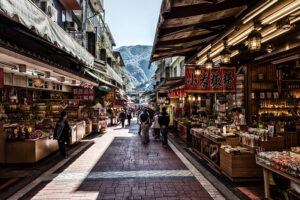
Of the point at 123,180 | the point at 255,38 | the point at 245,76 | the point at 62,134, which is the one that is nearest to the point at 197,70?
the point at 255,38

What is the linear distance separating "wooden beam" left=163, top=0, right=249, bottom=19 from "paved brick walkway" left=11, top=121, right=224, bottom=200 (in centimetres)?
462

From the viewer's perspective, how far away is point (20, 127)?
710 cm

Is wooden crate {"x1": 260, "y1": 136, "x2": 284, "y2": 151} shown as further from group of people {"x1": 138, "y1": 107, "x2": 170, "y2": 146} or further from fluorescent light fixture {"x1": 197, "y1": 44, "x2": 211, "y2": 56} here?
group of people {"x1": 138, "y1": 107, "x2": 170, "y2": 146}

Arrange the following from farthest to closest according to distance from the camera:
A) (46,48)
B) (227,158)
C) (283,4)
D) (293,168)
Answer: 1. (46,48)
2. (227,158)
3. (283,4)
4. (293,168)

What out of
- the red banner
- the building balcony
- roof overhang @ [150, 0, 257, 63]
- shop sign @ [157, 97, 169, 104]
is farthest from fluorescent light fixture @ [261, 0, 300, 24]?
the building balcony

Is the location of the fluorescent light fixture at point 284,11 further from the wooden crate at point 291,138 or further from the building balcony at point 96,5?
the building balcony at point 96,5

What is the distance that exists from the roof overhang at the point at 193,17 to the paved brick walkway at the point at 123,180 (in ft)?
14.6

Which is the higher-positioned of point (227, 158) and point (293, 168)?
point (293, 168)

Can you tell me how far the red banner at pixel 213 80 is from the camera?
7.92 metres

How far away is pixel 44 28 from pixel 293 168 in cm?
699

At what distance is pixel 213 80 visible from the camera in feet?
26.2

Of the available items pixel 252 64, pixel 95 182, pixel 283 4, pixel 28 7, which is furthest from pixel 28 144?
pixel 252 64

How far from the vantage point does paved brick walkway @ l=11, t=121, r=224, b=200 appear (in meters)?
4.71

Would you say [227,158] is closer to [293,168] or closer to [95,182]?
[293,168]
